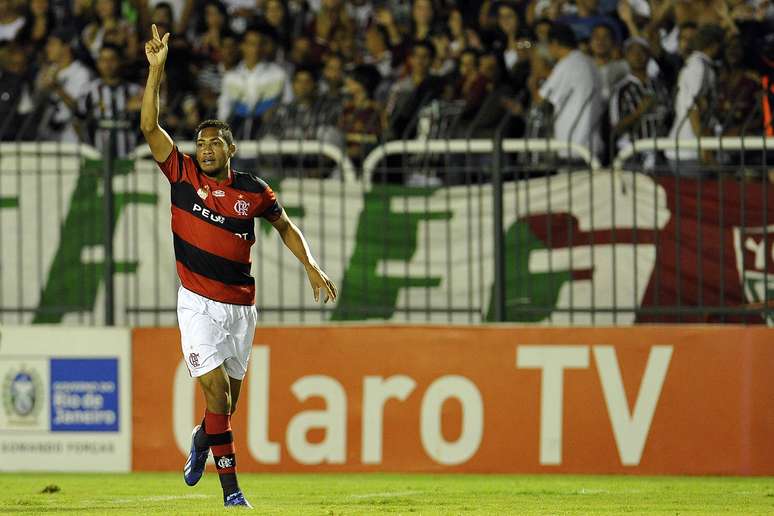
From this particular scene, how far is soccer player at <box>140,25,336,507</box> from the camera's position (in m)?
9.23

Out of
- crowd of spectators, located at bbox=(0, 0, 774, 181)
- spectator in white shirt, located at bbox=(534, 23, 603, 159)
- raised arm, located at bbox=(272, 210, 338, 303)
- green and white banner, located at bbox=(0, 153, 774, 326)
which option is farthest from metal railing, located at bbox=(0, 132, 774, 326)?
raised arm, located at bbox=(272, 210, 338, 303)

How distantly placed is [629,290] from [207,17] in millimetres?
6839

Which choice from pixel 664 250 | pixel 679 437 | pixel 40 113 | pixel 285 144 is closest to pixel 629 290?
pixel 664 250

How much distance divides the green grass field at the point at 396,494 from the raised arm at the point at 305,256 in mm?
1308

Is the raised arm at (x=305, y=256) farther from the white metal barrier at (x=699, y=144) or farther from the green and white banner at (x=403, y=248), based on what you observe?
the white metal barrier at (x=699, y=144)

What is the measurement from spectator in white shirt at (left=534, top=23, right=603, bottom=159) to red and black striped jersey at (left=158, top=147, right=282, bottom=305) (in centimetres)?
486

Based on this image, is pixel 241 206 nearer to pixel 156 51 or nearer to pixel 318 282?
pixel 318 282

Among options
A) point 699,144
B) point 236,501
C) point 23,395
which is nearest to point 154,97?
point 236,501

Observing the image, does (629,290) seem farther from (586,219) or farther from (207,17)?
(207,17)

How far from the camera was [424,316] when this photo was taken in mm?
12789

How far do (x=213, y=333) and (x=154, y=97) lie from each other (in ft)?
4.69

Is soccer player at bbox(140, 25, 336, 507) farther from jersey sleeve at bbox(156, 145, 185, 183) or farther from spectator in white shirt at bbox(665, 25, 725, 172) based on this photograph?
spectator in white shirt at bbox(665, 25, 725, 172)

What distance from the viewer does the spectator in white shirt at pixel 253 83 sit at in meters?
15.3

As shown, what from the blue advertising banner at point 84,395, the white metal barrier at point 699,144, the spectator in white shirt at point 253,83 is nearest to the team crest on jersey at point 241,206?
the blue advertising banner at point 84,395
